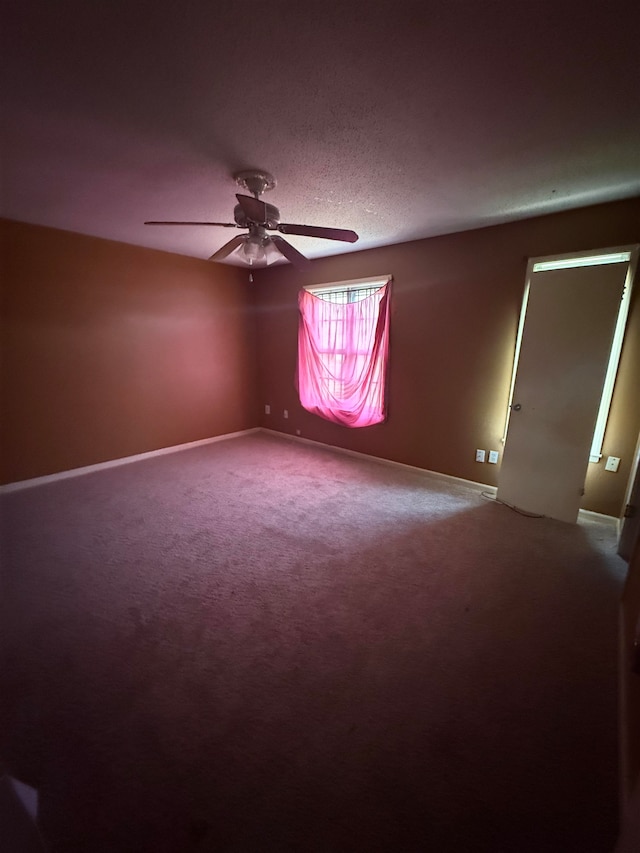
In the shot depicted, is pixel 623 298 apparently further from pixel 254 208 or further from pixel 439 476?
pixel 254 208

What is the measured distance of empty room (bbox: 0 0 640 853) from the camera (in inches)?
44.5

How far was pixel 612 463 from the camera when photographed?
2.72 meters

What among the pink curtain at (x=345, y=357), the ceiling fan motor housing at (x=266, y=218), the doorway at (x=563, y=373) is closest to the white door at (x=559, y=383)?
the doorway at (x=563, y=373)

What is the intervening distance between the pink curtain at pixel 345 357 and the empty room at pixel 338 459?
5 centimetres

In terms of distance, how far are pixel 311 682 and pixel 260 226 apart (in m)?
2.52

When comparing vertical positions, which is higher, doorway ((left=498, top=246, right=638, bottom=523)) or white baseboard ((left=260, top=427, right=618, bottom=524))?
doorway ((left=498, top=246, right=638, bottom=523))

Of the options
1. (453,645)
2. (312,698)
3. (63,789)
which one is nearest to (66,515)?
(63,789)

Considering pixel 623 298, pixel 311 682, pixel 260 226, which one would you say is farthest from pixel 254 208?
pixel 623 298

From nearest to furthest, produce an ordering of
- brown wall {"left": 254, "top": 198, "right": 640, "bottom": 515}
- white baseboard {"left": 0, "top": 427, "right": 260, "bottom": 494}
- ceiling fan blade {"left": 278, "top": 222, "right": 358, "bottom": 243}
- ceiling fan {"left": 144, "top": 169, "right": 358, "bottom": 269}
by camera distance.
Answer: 1. ceiling fan {"left": 144, "top": 169, "right": 358, "bottom": 269}
2. ceiling fan blade {"left": 278, "top": 222, "right": 358, "bottom": 243}
3. brown wall {"left": 254, "top": 198, "right": 640, "bottom": 515}
4. white baseboard {"left": 0, "top": 427, "right": 260, "bottom": 494}

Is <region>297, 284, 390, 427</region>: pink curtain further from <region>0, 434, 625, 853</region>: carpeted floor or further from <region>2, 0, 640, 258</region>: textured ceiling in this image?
<region>0, 434, 625, 853</region>: carpeted floor

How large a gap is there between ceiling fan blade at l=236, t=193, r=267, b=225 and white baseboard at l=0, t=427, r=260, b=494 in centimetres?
310

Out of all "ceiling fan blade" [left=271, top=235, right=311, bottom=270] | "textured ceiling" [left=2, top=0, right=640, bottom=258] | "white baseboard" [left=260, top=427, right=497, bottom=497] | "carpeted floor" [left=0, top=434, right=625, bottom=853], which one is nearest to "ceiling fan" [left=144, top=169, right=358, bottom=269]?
"ceiling fan blade" [left=271, top=235, right=311, bottom=270]

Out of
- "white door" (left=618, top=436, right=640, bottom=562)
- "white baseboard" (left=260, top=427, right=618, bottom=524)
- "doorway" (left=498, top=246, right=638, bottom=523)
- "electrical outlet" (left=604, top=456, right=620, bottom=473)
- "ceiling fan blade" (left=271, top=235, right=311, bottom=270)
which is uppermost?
"ceiling fan blade" (left=271, top=235, right=311, bottom=270)

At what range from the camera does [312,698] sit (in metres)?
1.42
